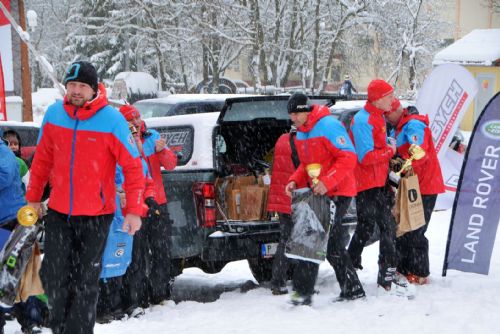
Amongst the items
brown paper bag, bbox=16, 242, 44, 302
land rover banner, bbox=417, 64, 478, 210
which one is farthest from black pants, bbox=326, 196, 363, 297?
land rover banner, bbox=417, 64, 478, 210

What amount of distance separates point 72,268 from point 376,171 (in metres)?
2.79

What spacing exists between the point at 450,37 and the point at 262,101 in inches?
1760

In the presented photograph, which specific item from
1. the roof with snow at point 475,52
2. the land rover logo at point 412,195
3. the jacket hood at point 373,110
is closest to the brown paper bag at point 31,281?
the jacket hood at point 373,110

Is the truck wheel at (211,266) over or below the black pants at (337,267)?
below

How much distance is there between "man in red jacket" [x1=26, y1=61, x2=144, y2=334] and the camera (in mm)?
4203

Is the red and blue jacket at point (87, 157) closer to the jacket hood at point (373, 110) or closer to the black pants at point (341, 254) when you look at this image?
the black pants at point (341, 254)

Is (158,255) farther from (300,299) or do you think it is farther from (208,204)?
(300,299)

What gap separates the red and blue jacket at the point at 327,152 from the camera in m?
5.44

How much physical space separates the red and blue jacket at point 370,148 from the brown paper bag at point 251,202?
1.10 metres

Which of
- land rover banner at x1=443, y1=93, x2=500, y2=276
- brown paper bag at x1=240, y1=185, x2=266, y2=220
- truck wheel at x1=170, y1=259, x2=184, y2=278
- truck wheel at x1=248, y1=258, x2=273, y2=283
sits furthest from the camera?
truck wheel at x1=248, y1=258, x2=273, y2=283

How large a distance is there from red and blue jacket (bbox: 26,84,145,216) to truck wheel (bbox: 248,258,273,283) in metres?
2.85

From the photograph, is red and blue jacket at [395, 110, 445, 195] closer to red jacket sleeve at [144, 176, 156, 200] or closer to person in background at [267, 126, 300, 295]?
person in background at [267, 126, 300, 295]

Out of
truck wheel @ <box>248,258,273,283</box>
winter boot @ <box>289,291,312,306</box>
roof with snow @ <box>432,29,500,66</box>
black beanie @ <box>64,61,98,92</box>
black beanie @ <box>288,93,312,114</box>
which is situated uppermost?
roof with snow @ <box>432,29,500,66</box>

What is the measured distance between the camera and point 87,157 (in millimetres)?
4191
